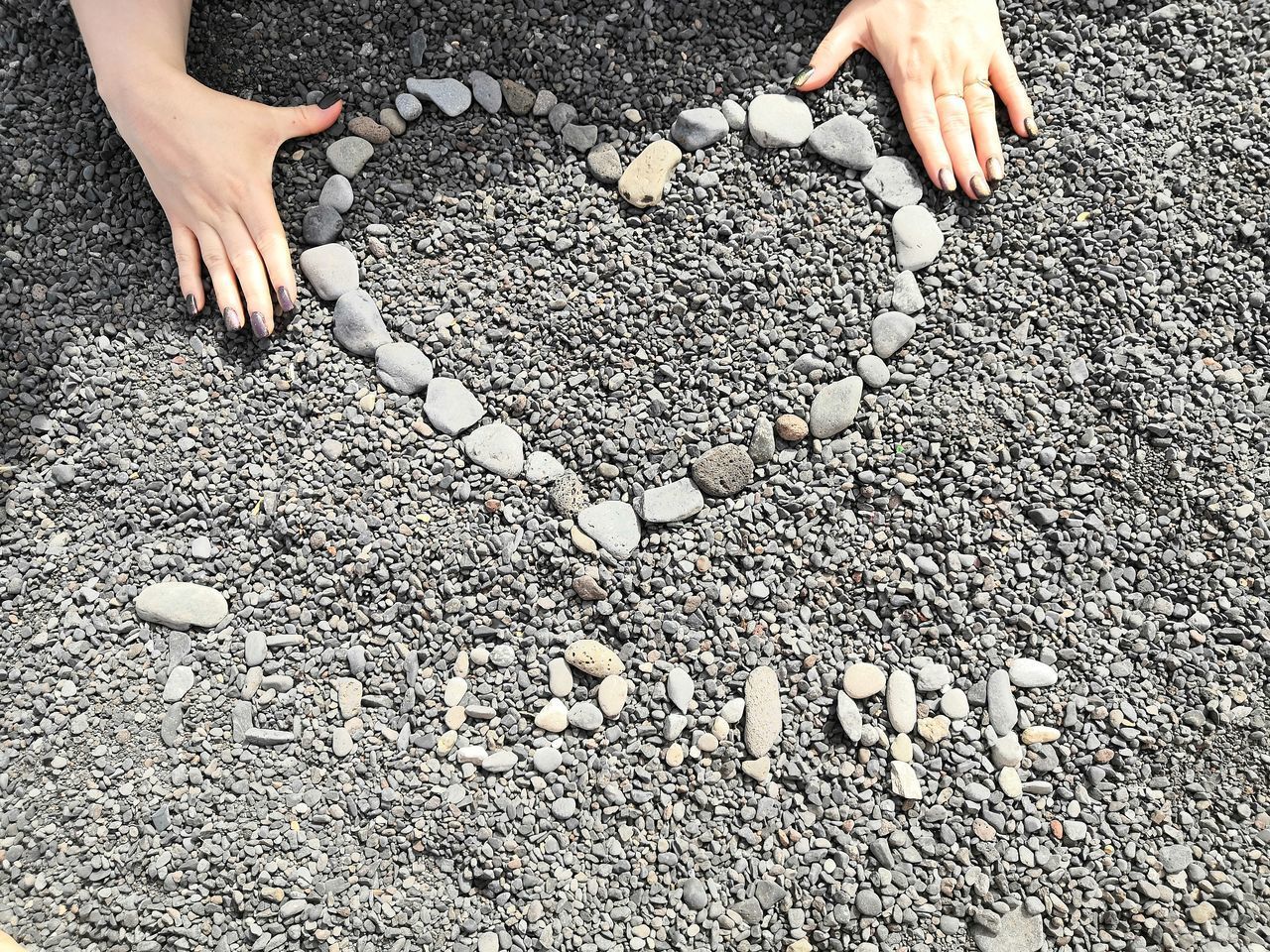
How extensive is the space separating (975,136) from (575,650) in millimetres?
1014

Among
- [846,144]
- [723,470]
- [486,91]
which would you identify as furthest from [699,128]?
[723,470]

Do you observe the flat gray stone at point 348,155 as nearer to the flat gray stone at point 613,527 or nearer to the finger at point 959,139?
the flat gray stone at point 613,527

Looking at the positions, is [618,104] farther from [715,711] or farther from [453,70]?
[715,711]

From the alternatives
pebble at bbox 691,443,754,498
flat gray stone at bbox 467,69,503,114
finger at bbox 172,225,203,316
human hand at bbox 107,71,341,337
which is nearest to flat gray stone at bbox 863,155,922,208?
pebble at bbox 691,443,754,498

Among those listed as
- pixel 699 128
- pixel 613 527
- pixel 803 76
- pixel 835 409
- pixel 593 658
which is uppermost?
pixel 803 76

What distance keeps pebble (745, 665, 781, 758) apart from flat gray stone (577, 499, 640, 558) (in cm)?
26

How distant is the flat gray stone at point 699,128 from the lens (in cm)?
149

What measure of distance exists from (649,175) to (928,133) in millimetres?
441

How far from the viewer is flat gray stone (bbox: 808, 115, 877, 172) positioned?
1.49 m

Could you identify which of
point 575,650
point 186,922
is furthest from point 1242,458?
point 186,922

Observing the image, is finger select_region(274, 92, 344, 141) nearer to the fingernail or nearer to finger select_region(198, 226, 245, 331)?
finger select_region(198, 226, 245, 331)

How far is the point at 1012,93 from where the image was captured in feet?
4.93

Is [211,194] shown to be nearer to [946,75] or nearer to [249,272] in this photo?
[249,272]

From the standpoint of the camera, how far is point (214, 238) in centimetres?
142
